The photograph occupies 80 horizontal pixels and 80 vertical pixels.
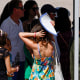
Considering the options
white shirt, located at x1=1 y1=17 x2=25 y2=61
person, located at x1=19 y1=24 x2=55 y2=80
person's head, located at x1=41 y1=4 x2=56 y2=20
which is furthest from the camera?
person's head, located at x1=41 y1=4 x2=56 y2=20

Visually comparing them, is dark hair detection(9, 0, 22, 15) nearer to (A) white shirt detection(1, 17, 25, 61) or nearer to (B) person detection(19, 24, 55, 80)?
(A) white shirt detection(1, 17, 25, 61)

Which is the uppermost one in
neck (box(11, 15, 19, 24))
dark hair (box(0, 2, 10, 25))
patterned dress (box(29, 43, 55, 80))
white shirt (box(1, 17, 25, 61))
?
dark hair (box(0, 2, 10, 25))

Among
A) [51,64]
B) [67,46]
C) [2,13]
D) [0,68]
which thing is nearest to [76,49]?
[51,64]

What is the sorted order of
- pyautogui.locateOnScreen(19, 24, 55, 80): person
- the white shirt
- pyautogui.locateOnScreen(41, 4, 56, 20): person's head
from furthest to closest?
1. pyautogui.locateOnScreen(41, 4, 56, 20): person's head
2. the white shirt
3. pyautogui.locateOnScreen(19, 24, 55, 80): person

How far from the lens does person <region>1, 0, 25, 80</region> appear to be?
296 centimetres

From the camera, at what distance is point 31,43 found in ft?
8.54

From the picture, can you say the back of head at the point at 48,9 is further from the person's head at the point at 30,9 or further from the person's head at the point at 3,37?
the person's head at the point at 3,37

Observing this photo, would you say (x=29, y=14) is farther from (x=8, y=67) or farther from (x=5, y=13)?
(x=8, y=67)

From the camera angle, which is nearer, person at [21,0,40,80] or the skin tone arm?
the skin tone arm

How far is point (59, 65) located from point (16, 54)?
0.58 metres

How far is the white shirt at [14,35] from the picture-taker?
9.66 ft

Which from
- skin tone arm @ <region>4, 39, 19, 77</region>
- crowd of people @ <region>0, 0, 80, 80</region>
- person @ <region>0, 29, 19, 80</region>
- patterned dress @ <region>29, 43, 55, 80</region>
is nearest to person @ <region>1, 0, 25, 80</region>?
crowd of people @ <region>0, 0, 80, 80</region>

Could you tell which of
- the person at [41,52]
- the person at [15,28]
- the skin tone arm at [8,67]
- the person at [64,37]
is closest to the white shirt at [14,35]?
the person at [15,28]

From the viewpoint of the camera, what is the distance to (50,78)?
268 cm
